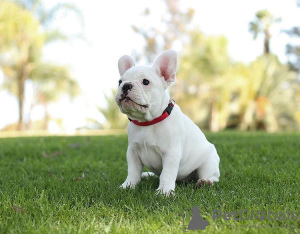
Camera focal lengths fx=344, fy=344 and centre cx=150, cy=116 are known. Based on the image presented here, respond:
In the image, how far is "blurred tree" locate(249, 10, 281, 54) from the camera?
1298 inches

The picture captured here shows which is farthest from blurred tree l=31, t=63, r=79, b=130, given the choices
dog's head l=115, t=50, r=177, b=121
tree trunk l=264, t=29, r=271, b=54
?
tree trunk l=264, t=29, r=271, b=54

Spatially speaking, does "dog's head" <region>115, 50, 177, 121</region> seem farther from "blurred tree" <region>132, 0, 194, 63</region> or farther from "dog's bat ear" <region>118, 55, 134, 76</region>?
"blurred tree" <region>132, 0, 194, 63</region>

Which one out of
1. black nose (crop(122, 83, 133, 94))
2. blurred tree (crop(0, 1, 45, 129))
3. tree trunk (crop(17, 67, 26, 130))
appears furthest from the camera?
tree trunk (crop(17, 67, 26, 130))

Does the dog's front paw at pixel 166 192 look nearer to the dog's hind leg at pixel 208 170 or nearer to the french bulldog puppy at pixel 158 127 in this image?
the french bulldog puppy at pixel 158 127

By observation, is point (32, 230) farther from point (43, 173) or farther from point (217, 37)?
point (217, 37)

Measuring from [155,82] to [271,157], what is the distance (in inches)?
113

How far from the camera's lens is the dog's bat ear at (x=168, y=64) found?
3.15 metres

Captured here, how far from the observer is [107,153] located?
5887 millimetres

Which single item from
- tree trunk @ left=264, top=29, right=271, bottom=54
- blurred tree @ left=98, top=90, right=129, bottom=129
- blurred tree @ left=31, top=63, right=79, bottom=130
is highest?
tree trunk @ left=264, top=29, right=271, bottom=54

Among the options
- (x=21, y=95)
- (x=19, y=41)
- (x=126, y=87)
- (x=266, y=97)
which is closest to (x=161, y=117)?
(x=126, y=87)

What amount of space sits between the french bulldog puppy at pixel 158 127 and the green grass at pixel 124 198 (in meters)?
0.20

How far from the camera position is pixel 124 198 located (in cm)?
288

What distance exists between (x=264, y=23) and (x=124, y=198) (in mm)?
33893

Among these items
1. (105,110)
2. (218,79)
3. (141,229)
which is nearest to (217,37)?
(218,79)
